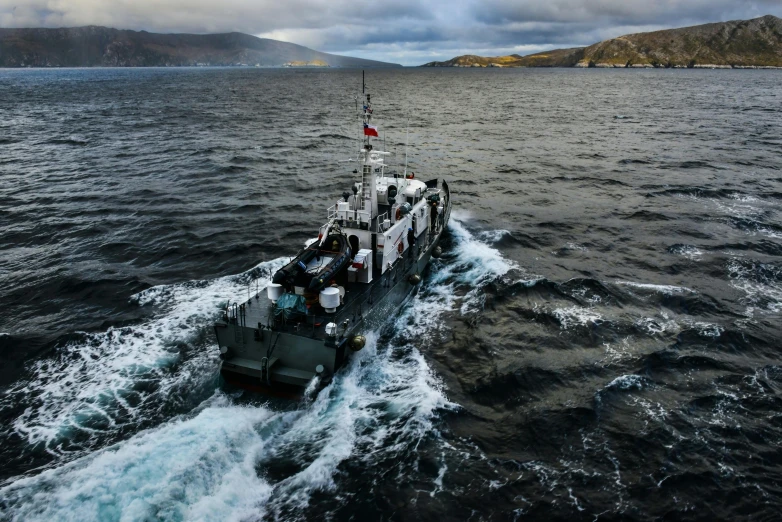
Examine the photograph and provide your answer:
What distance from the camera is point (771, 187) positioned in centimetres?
4022

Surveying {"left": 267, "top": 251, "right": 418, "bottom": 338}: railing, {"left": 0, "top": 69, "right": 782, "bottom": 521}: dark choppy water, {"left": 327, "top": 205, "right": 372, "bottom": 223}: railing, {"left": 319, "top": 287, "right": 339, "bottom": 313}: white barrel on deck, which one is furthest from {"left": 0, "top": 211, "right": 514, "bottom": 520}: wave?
{"left": 327, "top": 205, "right": 372, "bottom": 223}: railing

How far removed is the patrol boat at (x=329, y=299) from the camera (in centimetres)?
1642

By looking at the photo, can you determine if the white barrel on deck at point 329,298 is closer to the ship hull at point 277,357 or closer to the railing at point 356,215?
the ship hull at point 277,357

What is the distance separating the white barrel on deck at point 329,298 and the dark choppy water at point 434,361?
2.68 metres

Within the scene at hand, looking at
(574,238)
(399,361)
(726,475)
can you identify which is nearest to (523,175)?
(574,238)

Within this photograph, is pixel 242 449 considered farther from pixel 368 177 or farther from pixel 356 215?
pixel 368 177

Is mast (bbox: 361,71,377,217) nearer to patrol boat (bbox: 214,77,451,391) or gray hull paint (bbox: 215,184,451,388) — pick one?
patrol boat (bbox: 214,77,451,391)

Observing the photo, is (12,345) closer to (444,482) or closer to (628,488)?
(444,482)

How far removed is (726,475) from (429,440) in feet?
27.3

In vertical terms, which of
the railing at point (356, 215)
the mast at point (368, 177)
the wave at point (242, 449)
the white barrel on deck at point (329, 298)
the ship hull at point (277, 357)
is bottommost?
the wave at point (242, 449)

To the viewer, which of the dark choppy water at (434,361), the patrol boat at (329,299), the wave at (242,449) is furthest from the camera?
the patrol boat at (329,299)

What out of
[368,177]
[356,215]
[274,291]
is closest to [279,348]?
[274,291]

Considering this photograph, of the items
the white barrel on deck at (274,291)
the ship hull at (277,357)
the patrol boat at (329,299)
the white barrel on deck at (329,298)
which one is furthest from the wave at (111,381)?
the white barrel on deck at (329,298)

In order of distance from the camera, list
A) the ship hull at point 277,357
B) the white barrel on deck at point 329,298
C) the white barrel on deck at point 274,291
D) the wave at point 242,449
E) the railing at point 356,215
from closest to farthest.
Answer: the wave at point 242,449 → the ship hull at point 277,357 → the white barrel on deck at point 329,298 → the white barrel on deck at point 274,291 → the railing at point 356,215
